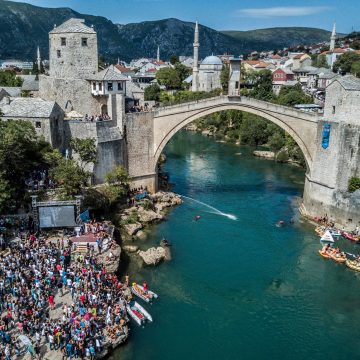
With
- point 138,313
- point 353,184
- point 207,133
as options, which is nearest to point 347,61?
point 207,133

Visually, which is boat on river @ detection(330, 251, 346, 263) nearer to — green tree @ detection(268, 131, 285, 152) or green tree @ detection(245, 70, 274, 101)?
green tree @ detection(268, 131, 285, 152)

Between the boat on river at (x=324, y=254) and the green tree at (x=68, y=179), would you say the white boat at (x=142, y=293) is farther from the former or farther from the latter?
the boat on river at (x=324, y=254)

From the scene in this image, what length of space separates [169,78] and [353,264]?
263 ft

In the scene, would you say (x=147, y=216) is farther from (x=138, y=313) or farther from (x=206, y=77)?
(x=206, y=77)

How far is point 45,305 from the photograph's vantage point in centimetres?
2348

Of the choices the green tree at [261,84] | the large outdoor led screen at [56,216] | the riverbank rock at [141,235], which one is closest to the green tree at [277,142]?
the green tree at [261,84]

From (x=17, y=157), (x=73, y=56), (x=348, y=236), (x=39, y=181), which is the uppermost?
(x=73, y=56)

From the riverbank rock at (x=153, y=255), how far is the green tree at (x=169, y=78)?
255 feet

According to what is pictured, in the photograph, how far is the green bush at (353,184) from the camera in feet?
123

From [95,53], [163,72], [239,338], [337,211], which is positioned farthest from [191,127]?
[239,338]

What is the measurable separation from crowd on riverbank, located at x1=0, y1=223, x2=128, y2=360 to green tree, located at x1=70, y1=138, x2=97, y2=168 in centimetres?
1137

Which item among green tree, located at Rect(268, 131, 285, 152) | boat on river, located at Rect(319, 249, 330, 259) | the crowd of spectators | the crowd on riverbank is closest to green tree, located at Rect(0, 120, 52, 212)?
the crowd of spectators

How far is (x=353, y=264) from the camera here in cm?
3238

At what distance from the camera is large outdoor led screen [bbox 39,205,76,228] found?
30.9 m
